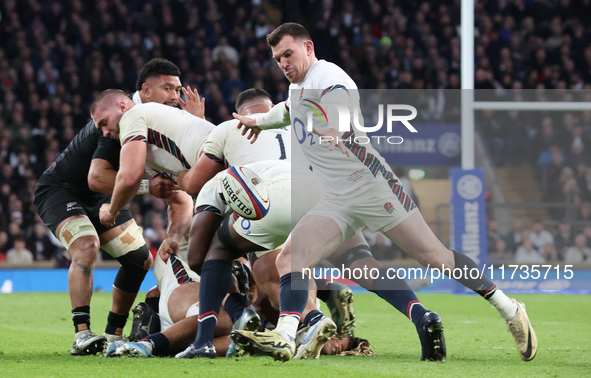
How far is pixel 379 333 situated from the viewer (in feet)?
19.8

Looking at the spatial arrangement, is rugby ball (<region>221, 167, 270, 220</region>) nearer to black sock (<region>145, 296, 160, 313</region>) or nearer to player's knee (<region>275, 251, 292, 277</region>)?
player's knee (<region>275, 251, 292, 277</region>)

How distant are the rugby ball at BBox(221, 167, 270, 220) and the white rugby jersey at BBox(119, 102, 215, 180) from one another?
0.72 meters

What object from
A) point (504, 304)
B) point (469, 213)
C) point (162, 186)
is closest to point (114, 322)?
point (162, 186)

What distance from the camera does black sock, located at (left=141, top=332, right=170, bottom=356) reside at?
4.30 metres

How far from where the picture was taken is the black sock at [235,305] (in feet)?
14.4

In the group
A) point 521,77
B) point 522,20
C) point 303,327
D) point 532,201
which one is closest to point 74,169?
point 303,327

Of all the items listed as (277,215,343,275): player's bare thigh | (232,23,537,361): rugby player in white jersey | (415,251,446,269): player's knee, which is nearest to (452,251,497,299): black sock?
(232,23,537,361): rugby player in white jersey

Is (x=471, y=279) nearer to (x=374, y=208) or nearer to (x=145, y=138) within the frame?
(x=374, y=208)

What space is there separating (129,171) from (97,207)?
90 cm

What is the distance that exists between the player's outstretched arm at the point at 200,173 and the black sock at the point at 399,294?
3.89ft

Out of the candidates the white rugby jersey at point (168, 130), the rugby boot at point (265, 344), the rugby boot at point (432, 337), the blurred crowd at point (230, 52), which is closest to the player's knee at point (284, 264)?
the rugby boot at point (265, 344)

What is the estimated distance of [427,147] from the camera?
1195 cm

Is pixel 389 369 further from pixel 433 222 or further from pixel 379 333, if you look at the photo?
pixel 433 222

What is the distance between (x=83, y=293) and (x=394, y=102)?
34.7ft
